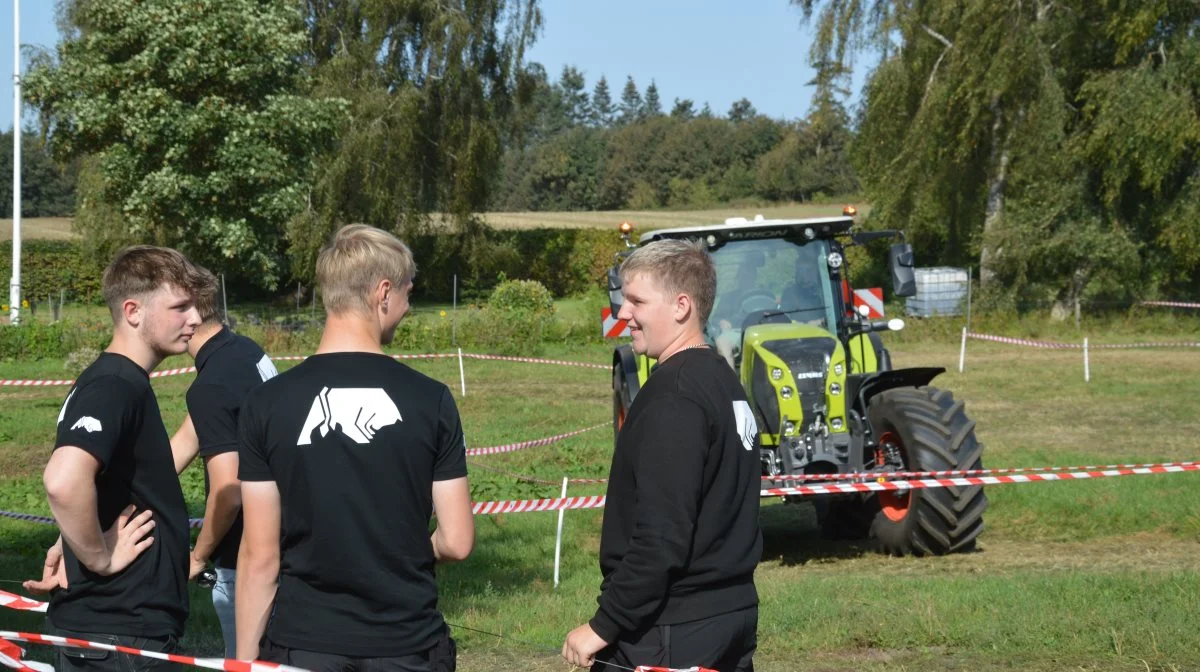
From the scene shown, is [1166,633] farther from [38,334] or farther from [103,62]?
[103,62]

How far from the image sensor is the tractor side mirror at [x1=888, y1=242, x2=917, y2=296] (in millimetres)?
9133

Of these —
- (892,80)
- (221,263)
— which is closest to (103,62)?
(221,263)

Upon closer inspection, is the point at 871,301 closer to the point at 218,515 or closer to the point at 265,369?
the point at 265,369

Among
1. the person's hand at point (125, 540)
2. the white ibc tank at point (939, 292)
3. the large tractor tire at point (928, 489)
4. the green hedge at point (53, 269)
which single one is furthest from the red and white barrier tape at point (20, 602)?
the green hedge at point (53, 269)

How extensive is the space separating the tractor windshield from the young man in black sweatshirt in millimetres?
6443

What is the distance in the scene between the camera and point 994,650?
5984 mm

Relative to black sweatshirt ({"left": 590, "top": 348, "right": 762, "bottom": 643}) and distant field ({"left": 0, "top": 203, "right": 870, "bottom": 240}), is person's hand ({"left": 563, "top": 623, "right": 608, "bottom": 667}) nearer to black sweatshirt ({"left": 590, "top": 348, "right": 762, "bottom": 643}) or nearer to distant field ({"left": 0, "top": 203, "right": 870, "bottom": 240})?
black sweatshirt ({"left": 590, "top": 348, "right": 762, "bottom": 643})

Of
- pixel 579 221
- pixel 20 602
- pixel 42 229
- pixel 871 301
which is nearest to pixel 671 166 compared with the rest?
pixel 579 221

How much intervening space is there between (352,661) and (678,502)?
34.2 inches

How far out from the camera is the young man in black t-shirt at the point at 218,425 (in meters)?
3.81

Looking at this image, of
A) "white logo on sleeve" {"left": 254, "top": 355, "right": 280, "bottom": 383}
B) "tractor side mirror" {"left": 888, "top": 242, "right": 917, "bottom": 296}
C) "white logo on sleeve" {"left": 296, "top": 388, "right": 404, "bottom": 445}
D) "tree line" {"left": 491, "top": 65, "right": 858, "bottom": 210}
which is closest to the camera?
"white logo on sleeve" {"left": 296, "top": 388, "right": 404, "bottom": 445}

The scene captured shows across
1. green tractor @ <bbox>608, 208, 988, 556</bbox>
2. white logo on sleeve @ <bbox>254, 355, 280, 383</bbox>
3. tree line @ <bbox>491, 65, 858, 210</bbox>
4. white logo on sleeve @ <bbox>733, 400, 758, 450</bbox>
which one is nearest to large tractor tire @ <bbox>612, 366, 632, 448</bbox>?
green tractor @ <bbox>608, 208, 988, 556</bbox>

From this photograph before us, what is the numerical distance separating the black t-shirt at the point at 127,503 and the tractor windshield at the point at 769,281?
21.7ft

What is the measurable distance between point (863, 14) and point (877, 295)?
2160cm
